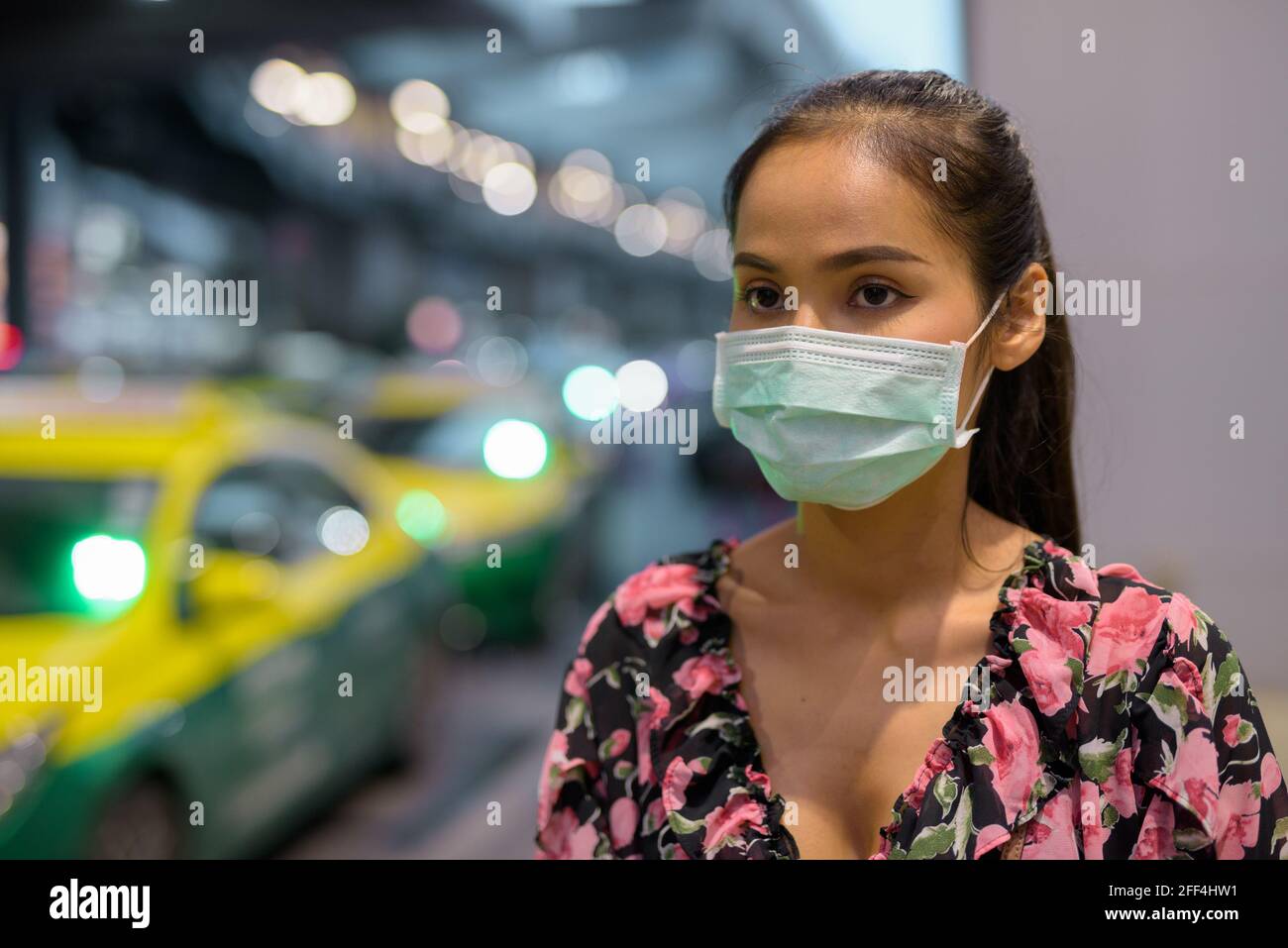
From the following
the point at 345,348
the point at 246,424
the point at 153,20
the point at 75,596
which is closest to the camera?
the point at 75,596

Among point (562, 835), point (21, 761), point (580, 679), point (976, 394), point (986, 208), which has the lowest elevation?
point (21, 761)

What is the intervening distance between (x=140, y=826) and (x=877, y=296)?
7.73 feet

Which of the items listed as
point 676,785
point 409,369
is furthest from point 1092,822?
point 409,369

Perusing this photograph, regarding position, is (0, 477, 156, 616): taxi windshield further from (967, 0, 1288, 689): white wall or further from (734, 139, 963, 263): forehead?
(967, 0, 1288, 689): white wall

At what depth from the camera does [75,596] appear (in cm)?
289

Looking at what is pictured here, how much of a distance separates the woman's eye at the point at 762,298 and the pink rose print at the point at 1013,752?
565 mm

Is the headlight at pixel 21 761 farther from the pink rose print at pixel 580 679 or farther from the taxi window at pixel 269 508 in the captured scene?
the pink rose print at pixel 580 679

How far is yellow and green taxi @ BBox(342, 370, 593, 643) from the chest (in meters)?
3.20

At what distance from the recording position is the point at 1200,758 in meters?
1.22

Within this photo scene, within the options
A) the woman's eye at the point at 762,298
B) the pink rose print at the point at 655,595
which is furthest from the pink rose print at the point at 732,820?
the woman's eye at the point at 762,298

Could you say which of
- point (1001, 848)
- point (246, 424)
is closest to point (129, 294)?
point (246, 424)

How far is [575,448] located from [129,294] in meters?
4.00

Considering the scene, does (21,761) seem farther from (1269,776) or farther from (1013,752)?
(1269,776)

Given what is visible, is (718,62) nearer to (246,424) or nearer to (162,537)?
(246,424)
